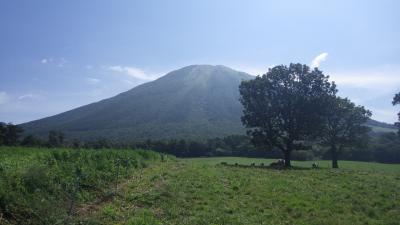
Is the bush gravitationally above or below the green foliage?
above

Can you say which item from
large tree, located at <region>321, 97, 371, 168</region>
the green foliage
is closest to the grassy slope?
the green foliage

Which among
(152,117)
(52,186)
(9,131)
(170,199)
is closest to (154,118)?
(152,117)

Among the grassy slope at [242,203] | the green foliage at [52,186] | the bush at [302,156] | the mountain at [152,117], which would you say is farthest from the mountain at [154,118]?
the green foliage at [52,186]

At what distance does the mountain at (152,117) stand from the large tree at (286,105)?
5716 cm

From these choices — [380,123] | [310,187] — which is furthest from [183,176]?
[380,123]

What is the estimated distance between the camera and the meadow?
12.2m

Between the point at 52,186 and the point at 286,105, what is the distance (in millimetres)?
38584

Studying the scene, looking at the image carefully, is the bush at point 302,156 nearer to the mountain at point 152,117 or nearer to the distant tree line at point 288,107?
the distant tree line at point 288,107

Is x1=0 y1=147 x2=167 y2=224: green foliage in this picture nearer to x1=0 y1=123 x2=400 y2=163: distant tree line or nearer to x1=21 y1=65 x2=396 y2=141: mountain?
x1=0 y1=123 x2=400 y2=163: distant tree line

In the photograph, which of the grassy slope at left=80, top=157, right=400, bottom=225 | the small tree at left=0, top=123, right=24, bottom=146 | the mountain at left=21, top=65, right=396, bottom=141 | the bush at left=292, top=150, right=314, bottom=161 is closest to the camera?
the grassy slope at left=80, top=157, right=400, bottom=225

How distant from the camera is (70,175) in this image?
15727 mm

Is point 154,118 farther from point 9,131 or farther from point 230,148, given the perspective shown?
point 9,131

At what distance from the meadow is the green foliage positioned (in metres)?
0.03

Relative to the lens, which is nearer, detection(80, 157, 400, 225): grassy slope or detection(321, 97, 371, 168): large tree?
detection(80, 157, 400, 225): grassy slope
